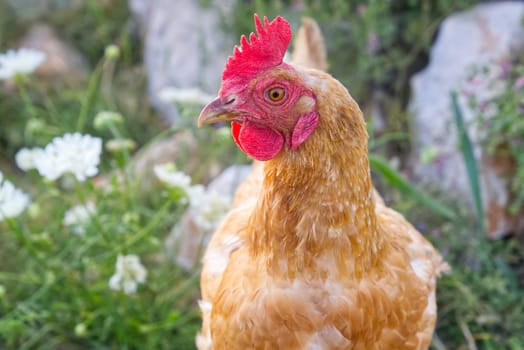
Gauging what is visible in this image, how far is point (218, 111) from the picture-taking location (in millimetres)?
1119

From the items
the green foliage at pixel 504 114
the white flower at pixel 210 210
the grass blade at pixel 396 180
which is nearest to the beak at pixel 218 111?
the white flower at pixel 210 210

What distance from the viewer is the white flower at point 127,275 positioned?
1.76 metres

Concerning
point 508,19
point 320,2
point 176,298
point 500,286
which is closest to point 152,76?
point 320,2

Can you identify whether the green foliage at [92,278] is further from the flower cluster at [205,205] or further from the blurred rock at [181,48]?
the blurred rock at [181,48]

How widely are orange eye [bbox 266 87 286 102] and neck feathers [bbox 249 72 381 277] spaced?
0.25 ft

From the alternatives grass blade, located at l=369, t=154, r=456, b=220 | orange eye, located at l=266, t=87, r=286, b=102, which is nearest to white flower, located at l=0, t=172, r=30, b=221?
orange eye, located at l=266, t=87, r=286, b=102

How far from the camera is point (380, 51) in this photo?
10.0 ft

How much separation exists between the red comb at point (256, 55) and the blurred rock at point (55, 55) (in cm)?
299

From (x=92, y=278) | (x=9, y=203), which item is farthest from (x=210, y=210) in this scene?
(x=92, y=278)

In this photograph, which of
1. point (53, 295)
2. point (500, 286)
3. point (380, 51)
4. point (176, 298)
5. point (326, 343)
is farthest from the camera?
point (380, 51)

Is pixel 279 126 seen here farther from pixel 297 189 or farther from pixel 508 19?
pixel 508 19

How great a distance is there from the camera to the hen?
1116 millimetres

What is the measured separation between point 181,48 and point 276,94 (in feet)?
8.82

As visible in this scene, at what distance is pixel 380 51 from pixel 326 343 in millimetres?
2162
